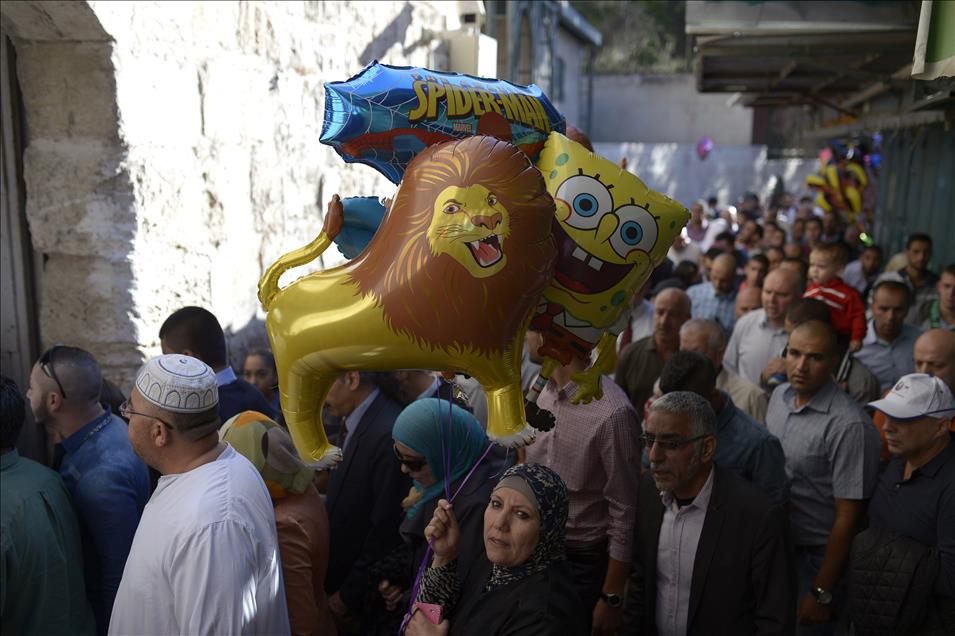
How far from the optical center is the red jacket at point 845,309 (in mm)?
4402

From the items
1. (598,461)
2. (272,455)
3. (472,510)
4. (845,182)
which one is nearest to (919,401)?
(598,461)

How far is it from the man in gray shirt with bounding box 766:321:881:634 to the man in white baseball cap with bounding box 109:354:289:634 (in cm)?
190

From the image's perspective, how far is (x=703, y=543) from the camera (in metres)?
2.53

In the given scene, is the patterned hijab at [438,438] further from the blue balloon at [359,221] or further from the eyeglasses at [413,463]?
the blue balloon at [359,221]

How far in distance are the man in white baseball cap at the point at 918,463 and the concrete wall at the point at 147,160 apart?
282cm

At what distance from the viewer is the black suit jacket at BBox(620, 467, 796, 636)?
2.45 metres

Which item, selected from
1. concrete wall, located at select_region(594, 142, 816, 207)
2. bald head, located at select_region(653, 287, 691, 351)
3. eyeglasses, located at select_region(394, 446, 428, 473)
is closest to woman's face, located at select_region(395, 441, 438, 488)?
eyeglasses, located at select_region(394, 446, 428, 473)

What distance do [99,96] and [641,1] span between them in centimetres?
2564

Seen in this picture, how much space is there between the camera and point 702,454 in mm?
2582

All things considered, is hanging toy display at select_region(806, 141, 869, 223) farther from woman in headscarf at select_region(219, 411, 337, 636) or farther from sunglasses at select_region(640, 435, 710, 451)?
woman in headscarf at select_region(219, 411, 337, 636)

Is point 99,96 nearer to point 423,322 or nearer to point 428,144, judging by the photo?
point 428,144

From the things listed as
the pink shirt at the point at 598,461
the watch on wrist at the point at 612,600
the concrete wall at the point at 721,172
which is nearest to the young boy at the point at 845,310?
the pink shirt at the point at 598,461

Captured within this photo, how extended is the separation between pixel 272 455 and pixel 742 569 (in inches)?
56.4

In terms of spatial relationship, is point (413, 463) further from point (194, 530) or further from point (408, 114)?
point (408, 114)
